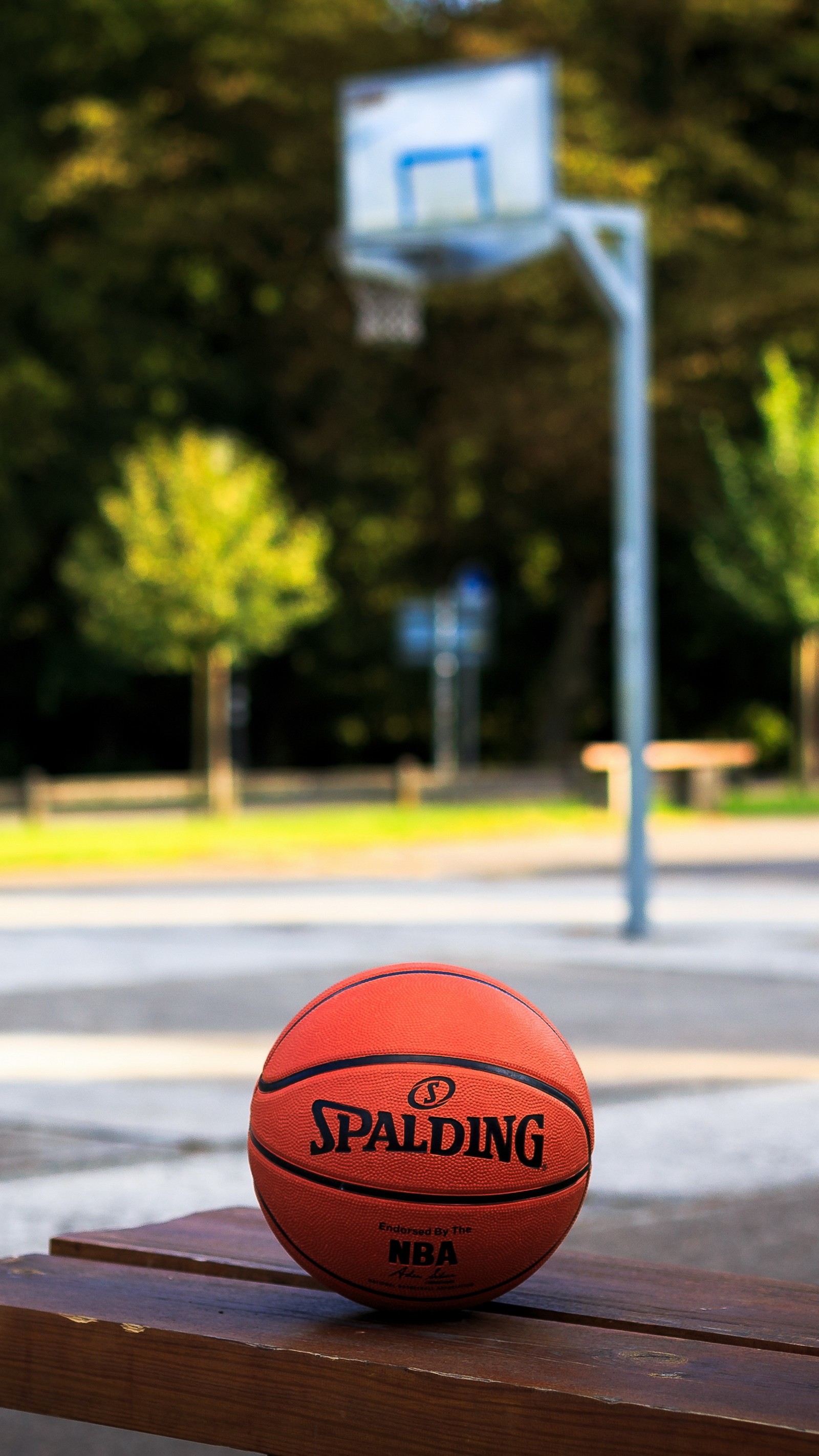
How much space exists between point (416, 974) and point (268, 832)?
2283cm

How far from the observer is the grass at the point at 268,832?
23266 millimetres

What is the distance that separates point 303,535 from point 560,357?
7.76 meters

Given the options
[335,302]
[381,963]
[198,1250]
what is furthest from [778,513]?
[198,1250]

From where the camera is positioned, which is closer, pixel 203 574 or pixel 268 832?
pixel 268 832

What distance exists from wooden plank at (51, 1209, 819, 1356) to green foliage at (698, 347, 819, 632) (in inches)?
1291

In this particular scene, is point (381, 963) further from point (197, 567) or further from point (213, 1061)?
point (197, 567)

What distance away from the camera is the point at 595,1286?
363cm

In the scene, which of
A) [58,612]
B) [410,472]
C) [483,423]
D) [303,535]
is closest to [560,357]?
[483,423]

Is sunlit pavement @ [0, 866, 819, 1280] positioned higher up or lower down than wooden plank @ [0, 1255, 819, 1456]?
lower down

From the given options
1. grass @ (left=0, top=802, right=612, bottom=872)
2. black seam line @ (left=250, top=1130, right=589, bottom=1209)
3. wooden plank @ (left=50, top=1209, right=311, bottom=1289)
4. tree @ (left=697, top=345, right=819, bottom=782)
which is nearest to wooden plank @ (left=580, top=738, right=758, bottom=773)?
grass @ (left=0, top=802, right=612, bottom=872)

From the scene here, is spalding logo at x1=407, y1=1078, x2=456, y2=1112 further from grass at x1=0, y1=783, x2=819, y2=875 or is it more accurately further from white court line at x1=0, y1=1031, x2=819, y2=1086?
grass at x1=0, y1=783, x2=819, y2=875

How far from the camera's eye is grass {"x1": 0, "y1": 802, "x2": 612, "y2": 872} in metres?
23.3

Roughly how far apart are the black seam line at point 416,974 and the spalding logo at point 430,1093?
10.9 inches

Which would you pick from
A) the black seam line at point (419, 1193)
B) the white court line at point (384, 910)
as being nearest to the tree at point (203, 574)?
the white court line at point (384, 910)
